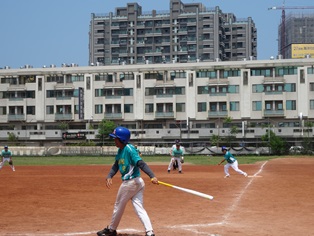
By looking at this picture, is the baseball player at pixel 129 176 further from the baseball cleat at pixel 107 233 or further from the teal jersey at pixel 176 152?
the teal jersey at pixel 176 152

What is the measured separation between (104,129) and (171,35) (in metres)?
60.3

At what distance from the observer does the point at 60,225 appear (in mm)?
11672

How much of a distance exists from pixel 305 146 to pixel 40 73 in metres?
49.6

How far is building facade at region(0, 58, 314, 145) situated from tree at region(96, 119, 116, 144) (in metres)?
2.41

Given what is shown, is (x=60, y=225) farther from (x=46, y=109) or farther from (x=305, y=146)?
(x=46, y=109)

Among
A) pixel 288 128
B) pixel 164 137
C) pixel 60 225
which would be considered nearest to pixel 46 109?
pixel 164 137

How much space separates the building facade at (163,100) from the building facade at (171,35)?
3803 cm

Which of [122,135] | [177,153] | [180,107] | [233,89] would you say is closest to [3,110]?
[180,107]

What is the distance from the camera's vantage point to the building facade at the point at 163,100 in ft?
286

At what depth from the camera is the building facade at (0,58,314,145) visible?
87.2 meters

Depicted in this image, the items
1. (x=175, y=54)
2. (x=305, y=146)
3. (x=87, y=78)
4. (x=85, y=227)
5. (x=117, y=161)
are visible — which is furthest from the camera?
(x=175, y=54)

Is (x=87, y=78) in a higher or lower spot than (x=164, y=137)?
higher

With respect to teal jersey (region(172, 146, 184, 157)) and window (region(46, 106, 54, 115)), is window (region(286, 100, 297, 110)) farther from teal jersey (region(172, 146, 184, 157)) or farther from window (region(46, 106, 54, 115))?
teal jersey (region(172, 146, 184, 157))

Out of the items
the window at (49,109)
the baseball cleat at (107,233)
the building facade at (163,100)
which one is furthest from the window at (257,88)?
the baseball cleat at (107,233)
